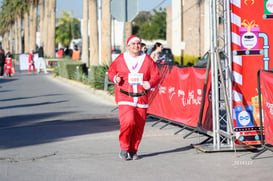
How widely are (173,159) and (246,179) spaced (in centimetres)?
176

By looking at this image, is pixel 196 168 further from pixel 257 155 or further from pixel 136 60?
pixel 136 60

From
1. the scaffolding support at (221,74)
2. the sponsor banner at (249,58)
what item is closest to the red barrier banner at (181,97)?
the scaffolding support at (221,74)

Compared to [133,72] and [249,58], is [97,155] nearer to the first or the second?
[133,72]

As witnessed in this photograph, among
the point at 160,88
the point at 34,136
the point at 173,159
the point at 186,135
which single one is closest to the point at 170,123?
the point at 160,88

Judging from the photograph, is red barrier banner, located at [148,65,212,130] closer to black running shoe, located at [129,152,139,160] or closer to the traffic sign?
black running shoe, located at [129,152,139,160]

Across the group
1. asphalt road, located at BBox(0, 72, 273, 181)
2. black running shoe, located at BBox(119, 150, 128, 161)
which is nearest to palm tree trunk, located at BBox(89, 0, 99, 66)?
asphalt road, located at BBox(0, 72, 273, 181)

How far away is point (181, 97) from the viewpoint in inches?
504

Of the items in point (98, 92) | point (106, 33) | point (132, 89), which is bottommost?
point (98, 92)

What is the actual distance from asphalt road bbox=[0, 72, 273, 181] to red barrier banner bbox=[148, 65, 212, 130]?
35 cm

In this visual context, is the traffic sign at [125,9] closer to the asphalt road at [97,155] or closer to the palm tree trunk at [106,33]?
the asphalt road at [97,155]

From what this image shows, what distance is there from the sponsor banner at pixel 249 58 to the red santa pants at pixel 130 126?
5.47 feet

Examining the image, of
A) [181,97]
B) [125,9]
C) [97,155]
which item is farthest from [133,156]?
[125,9]

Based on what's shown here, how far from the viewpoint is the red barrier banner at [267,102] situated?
9.12 m

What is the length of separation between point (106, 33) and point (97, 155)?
55.7ft
